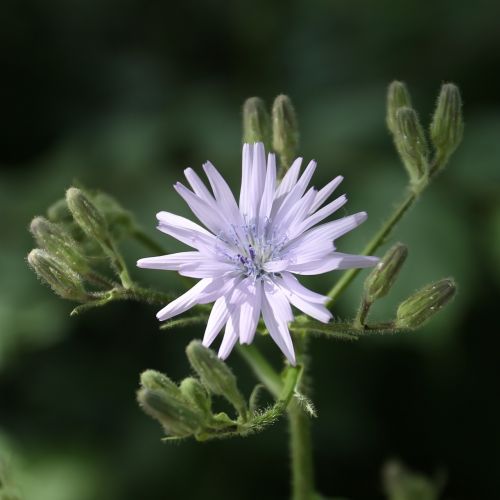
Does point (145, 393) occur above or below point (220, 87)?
below

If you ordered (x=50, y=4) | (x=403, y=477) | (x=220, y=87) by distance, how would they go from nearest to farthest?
(x=403, y=477) → (x=220, y=87) → (x=50, y=4)

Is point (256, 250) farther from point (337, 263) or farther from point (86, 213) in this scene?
point (86, 213)

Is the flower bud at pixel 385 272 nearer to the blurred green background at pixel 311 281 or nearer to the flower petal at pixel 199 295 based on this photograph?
the flower petal at pixel 199 295

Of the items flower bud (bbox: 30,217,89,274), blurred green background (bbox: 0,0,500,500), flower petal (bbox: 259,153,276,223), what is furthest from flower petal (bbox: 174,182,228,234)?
blurred green background (bbox: 0,0,500,500)

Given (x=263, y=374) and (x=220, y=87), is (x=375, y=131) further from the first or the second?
(x=263, y=374)

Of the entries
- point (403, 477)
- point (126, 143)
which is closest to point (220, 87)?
point (126, 143)

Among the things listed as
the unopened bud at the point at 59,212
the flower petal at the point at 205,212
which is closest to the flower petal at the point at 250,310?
the flower petal at the point at 205,212
